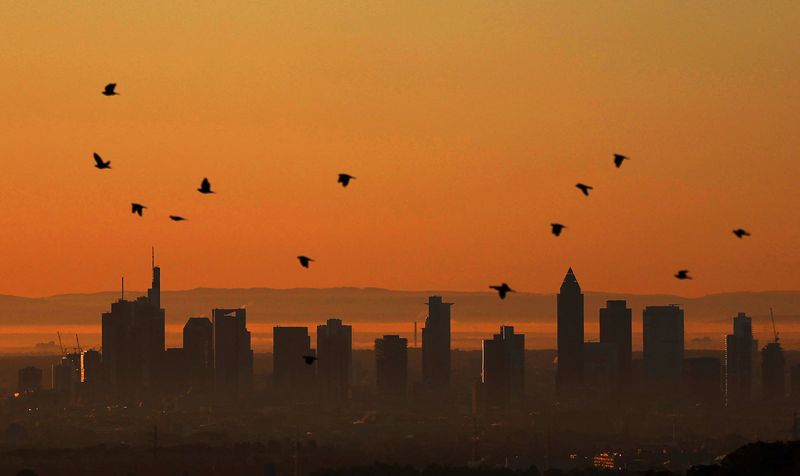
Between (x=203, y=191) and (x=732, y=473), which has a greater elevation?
(x=203, y=191)

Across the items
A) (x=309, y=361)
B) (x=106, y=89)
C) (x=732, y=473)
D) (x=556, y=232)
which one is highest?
(x=106, y=89)

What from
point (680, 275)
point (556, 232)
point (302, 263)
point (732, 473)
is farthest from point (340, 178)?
point (732, 473)

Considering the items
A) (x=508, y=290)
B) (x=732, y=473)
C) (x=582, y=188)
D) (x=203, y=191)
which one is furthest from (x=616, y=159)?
(x=732, y=473)

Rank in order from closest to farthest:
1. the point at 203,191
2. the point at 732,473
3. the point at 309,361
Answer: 1. the point at 203,191
2. the point at 309,361
3. the point at 732,473

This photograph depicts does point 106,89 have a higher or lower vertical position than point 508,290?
higher

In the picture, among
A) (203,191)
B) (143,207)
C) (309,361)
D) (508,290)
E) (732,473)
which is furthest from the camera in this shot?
(732,473)

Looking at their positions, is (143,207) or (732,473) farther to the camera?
(732,473)

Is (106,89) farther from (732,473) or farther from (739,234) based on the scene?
(732,473)

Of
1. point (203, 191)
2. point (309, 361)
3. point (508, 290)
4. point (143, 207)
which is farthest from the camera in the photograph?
point (309, 361)

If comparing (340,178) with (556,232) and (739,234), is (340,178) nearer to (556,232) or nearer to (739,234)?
(556,232)
